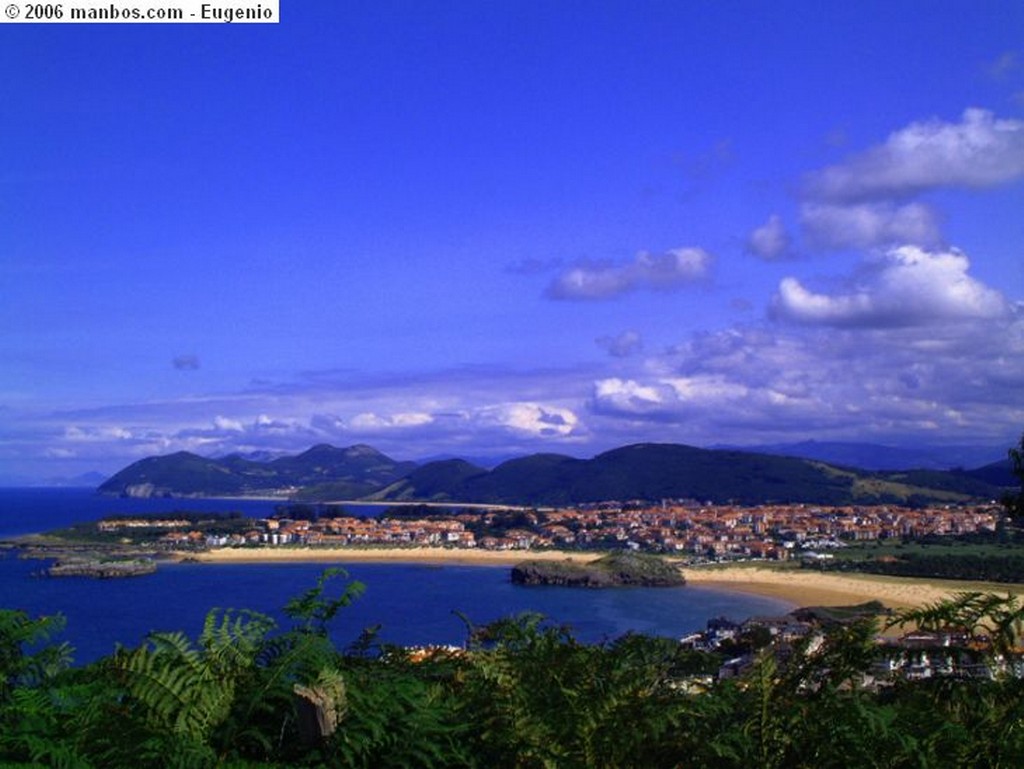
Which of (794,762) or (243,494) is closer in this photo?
(794,762)

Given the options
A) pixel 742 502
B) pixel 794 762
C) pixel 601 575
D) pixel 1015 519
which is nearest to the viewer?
pixel 794 762

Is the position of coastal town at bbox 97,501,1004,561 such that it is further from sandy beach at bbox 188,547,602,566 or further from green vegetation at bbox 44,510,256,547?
sandy beach at bbox 188,547,602,566

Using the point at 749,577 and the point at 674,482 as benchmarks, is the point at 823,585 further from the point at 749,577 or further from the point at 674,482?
the point at 674,482

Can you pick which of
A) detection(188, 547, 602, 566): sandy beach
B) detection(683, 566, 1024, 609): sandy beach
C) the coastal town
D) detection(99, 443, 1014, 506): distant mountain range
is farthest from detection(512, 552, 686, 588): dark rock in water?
detection(99, 443, 1014, 506): distant mountain range

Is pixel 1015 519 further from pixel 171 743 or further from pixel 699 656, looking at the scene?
pixel 171 743

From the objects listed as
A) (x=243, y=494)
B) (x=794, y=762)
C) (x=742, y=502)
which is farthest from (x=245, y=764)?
(x=243, y=494)

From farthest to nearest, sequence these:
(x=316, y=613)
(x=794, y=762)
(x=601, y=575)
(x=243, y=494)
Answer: (x=243, y=494) → (x=601, y=575) → (x=316, y=613) → (x=794, y=762)

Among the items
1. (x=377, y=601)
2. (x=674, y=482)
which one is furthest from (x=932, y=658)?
(x=674, y=482)
